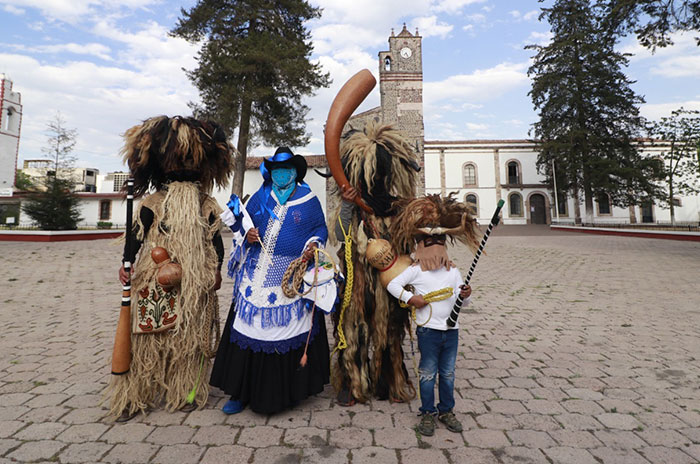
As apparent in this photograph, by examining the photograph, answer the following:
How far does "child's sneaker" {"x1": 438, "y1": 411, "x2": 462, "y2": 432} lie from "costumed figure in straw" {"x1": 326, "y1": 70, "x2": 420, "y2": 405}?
1.27ft

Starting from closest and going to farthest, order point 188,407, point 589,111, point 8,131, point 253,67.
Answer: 1. point 188,407
2. point 253,67
3. point 589,111
4. point 8,131

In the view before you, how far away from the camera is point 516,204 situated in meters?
35.3

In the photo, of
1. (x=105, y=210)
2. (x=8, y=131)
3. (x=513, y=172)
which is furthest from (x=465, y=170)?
(x=8, y=131)

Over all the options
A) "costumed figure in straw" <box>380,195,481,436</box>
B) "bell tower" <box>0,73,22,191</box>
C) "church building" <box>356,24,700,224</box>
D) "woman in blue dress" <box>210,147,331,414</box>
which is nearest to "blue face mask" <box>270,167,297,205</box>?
"woman in blue dress" <box>210,147,331,414</box>

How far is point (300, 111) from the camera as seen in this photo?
16531mm

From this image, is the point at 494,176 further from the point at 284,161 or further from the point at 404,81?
the point at 284,161

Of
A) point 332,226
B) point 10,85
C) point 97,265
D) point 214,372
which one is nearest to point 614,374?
point 332,226

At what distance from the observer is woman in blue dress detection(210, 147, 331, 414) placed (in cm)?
247

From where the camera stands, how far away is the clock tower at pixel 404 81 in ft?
84.0

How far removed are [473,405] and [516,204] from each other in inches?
1440

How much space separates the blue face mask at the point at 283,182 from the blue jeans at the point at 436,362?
139cm

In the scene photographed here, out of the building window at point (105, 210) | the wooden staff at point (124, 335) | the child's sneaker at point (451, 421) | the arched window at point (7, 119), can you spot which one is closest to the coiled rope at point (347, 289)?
the child's sneaker at point (451, 421)

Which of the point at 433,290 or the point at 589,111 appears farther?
the point at 589,111

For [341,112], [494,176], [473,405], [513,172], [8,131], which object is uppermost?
[8,131]
